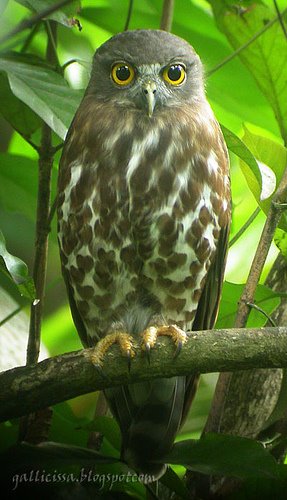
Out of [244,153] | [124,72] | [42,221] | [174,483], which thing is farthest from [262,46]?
[174,483]

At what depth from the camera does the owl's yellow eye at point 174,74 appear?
10.5ft

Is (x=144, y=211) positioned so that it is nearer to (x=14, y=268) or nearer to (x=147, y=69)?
(x=147, y=69)

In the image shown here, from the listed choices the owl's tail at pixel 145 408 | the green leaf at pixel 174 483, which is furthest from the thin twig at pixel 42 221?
the green leaf at pixel 174 483

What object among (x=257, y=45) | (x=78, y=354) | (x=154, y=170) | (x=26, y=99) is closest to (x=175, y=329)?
(x=78, y=354)

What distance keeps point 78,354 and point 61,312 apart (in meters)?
1.40

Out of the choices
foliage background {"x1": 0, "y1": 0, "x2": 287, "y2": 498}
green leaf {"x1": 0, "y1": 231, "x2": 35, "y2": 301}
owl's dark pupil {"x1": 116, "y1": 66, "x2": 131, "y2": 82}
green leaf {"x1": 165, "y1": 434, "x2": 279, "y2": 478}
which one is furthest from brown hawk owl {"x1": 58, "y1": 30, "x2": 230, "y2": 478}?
green leaf {"x1": 0, "y1": 231, "x2": 35, "y2": 301}

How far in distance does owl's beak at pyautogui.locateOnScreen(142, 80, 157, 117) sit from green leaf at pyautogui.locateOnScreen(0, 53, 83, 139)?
25cm

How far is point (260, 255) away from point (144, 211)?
18.2 inches

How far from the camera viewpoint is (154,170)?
3.03m

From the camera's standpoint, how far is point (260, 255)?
269cm

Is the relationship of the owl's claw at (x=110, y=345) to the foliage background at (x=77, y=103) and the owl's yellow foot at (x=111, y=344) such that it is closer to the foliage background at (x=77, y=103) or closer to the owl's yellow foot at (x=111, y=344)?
the owl's yellow foot at (x=111, y=344)

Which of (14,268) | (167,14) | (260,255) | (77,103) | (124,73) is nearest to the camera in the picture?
(14,268)

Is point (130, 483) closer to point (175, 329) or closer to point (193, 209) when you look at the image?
point (175, 329)

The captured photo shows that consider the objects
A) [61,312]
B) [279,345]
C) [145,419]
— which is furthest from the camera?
[61,312]
